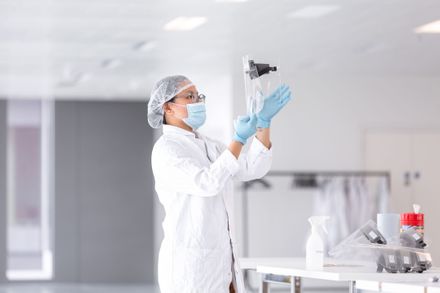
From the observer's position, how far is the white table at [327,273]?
3.78 m

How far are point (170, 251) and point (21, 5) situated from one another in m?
3.66

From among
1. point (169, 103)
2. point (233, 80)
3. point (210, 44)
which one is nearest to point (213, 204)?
point (169, 103)

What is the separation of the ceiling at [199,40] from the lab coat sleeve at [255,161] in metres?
3.31

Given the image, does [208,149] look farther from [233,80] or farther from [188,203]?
[233,80]

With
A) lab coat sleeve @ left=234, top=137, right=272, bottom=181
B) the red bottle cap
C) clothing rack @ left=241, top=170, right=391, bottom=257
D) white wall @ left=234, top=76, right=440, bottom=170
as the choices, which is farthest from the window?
lab coat sleeve @ left=234, top=137, right=272, bottom=181

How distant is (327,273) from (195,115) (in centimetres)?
92

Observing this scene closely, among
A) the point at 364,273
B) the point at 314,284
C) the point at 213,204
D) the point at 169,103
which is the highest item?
the point at 169,103

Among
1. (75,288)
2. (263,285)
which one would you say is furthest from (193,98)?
(75,288)

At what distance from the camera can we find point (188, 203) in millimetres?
3387

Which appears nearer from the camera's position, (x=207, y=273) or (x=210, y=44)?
(x=207, y=273)

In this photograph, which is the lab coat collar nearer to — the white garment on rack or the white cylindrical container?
the white cylindrical container

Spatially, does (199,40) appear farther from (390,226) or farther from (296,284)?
(296,284)

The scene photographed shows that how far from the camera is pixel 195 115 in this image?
3.54 metres

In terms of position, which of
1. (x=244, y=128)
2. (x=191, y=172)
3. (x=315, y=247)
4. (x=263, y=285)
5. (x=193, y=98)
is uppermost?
(x=193, y=98)
